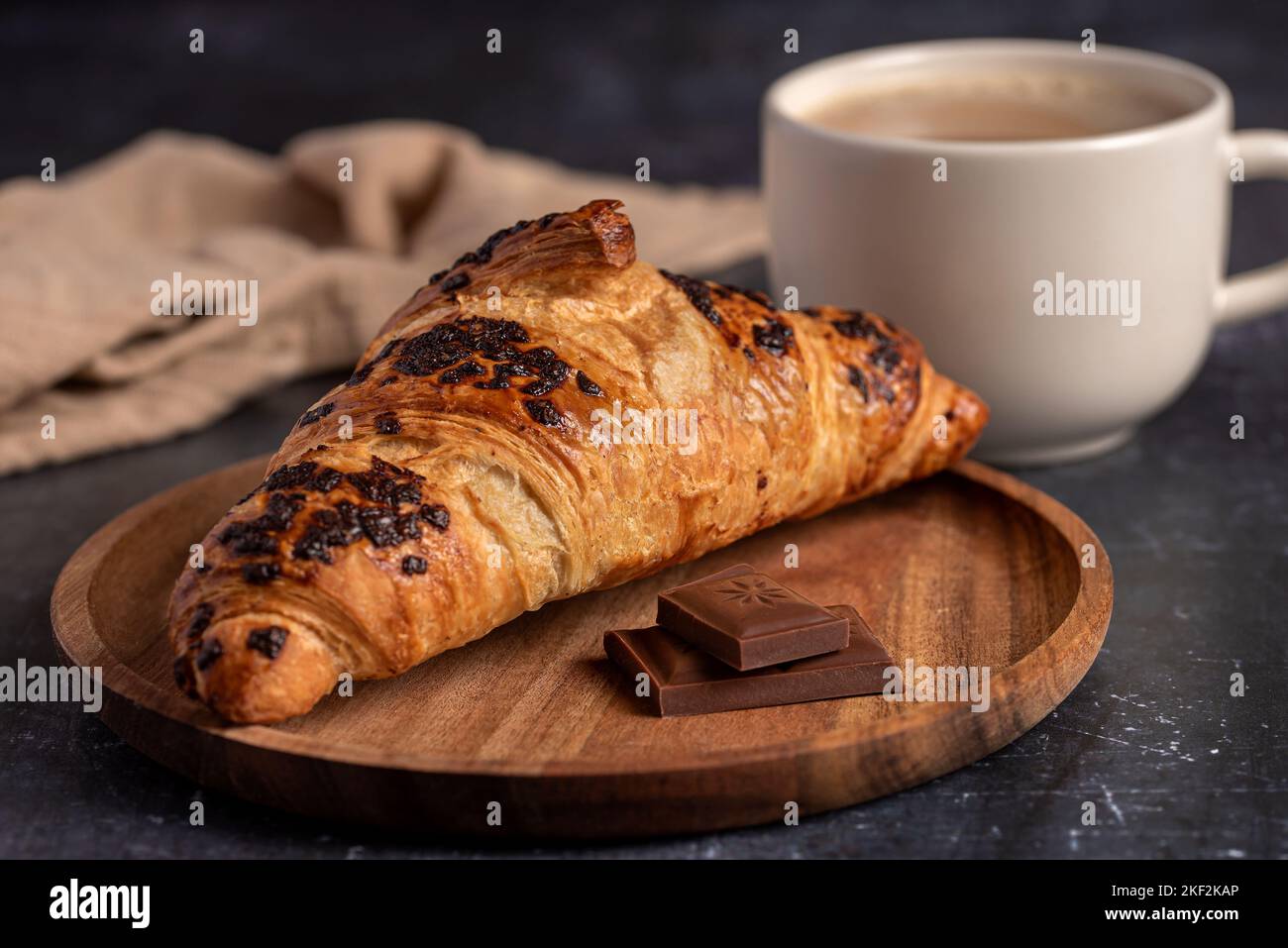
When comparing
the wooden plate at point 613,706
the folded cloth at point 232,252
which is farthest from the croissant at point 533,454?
the folded cloth at point 232,252

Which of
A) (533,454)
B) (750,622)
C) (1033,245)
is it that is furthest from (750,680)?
(1033,245)

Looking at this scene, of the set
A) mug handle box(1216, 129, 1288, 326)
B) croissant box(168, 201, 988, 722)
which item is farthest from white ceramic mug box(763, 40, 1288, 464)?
croissant box(168, 201, 988, 722)

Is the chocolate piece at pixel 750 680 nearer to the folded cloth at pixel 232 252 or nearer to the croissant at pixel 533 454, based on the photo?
the croissant at pixel 533 454

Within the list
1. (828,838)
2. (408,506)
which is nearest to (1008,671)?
(828,838)

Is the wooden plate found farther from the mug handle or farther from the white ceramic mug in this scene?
the mug handle

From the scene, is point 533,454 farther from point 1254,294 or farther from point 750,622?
point 1254,294
